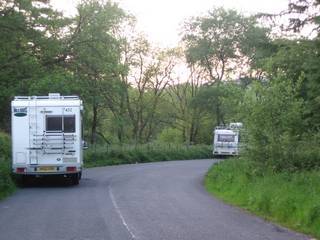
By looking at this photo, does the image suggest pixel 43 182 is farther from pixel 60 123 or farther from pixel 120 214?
pixel 120 214

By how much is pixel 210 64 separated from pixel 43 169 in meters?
53.3

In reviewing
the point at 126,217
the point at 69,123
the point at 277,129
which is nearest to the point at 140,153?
the point at 69,123

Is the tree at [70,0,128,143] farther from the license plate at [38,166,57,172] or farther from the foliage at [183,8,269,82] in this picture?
the foliage at [183,8,269,82]

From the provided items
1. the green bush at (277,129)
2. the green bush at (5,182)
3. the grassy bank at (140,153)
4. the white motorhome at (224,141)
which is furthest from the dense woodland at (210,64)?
the white motorhome at (224,141)

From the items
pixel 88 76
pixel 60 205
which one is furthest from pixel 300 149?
pixel 88 76

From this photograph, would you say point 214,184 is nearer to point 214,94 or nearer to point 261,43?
point 261,43

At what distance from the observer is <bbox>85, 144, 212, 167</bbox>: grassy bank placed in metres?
42.9

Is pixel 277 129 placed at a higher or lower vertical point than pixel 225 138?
higher

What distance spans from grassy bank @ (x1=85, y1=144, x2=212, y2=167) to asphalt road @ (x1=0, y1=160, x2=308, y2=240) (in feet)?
72.2

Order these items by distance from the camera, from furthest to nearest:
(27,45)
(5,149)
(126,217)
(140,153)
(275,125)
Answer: (140,153), (27,45), (5,149), (275,125), (126,217)

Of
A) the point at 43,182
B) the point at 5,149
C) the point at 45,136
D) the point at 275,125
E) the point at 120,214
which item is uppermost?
the point at 275,125

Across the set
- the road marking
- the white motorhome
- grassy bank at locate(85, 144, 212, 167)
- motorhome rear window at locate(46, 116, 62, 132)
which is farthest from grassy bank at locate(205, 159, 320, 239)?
the white motorhome

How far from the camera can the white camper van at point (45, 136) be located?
20.8 m

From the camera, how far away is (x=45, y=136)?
20844 millimetres
